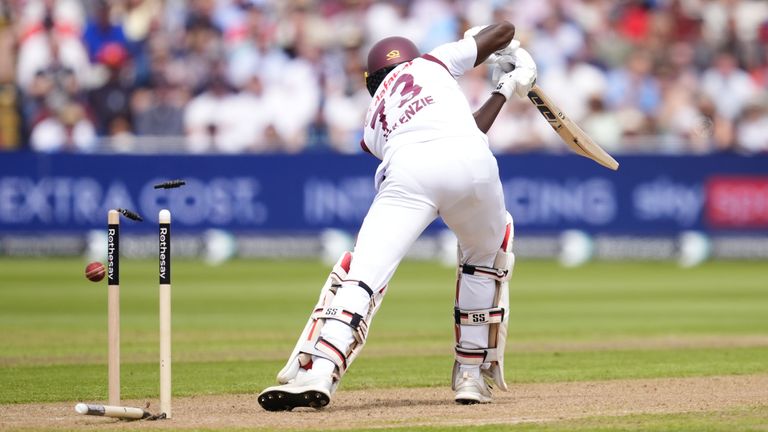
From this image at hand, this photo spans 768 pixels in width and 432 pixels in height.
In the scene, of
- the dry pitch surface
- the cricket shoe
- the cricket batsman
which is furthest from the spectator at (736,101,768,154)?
the cricket shoe

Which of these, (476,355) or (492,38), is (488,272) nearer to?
(476,355)

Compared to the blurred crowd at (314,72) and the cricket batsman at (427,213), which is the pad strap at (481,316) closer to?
the cricket batsman at (427,213)

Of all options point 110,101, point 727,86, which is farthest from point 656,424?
point 727,86

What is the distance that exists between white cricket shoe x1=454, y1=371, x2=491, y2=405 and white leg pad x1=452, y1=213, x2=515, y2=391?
0.06 meters

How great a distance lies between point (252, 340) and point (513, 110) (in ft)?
31.5

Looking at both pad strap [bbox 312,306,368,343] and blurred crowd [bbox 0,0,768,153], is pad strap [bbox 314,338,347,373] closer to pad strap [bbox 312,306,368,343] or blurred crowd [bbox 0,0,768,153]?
pad strap [bbox 312,306,368,343]

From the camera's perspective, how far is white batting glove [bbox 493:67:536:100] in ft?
23.9

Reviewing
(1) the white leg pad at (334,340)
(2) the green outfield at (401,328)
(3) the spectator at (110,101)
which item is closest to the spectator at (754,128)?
(2) the green outfield at (401,328)

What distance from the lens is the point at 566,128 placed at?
7852 millimetres

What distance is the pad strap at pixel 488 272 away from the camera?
7320 mm

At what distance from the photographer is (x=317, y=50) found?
2102 centimetres

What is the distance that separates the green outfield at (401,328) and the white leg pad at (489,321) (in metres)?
1.01

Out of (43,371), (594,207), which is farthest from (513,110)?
(43,371)

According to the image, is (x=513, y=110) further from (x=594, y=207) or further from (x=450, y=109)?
(x=450, y=109)
